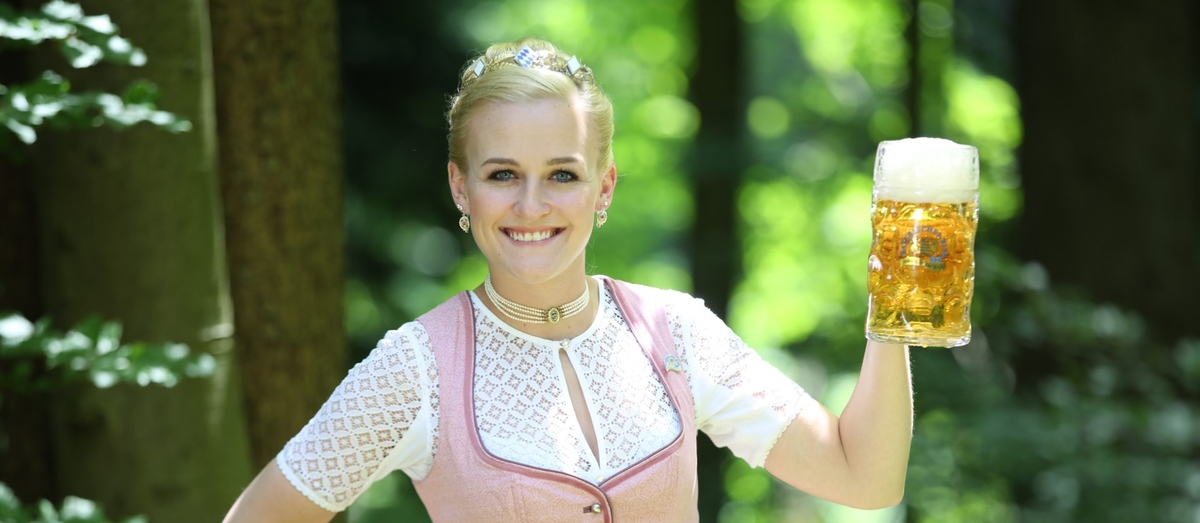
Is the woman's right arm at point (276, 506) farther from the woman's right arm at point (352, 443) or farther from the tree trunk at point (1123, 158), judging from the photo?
the tree trunk at point (1123, 158)

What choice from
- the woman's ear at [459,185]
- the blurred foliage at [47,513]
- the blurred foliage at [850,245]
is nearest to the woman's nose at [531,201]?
the woman's ear at [459,185]

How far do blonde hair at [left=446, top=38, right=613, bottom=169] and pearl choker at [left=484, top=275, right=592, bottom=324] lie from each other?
255mm

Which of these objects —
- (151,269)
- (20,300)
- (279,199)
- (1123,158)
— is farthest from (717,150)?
(151,269)

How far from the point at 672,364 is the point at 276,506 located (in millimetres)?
A: 771

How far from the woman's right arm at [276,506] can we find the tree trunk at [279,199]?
4.45 ft

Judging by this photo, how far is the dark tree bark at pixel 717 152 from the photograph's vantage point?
967cm

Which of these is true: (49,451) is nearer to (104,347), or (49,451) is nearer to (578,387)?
(104,347)

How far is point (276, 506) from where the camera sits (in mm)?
2188

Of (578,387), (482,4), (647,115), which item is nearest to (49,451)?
(578,387)

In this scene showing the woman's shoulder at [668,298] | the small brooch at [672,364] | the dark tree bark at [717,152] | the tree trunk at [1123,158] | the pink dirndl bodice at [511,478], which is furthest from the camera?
the dark tree bark at [717,152]

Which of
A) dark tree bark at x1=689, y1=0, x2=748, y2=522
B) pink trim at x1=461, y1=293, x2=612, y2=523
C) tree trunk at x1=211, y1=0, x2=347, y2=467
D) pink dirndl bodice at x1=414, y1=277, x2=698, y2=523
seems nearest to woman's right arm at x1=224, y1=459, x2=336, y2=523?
pink dirndl bodice at x1=414, y1=277, x2=698, y2=523

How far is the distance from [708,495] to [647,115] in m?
8.68

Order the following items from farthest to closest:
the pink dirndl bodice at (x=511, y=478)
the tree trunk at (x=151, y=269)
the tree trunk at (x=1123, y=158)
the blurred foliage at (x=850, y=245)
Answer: the tree trunk at (x=1123, y=158) → the blurred foliage at (x=850, y=245) → the tree trunk at (x=151, y=269) → the pink dirndl bodice at (x=511, y=478)

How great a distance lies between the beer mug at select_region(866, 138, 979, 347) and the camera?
215 centimetres
